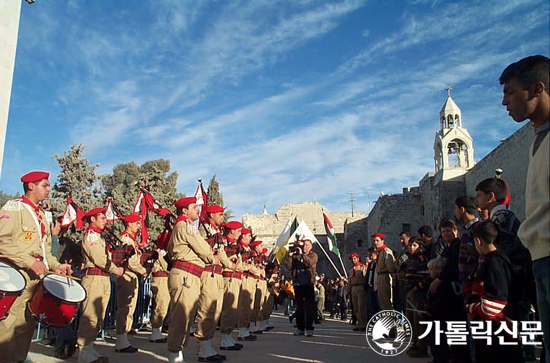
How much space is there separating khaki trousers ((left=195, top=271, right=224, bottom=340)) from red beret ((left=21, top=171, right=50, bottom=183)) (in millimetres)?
2487

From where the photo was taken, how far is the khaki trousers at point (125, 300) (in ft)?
22.3

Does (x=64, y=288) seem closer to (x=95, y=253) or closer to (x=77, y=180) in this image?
(x=95, y=253)

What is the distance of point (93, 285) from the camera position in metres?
5.70

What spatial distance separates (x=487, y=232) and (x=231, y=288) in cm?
536

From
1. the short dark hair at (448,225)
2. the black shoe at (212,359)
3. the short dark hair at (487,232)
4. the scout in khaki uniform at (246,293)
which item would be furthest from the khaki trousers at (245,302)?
the short dark hair at (487,232)

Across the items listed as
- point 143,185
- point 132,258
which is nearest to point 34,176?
point 132,258

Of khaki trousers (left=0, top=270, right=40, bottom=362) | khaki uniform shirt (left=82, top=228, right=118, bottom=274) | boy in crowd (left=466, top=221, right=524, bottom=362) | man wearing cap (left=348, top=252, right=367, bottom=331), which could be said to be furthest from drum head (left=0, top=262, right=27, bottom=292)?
man wearing cap (left=348, top=252, right=367, bottom=331)

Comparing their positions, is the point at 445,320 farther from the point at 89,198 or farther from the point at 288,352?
the point at 89,198

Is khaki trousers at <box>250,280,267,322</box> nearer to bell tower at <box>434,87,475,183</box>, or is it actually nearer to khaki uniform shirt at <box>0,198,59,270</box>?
khaki uniform shirt at <box>0,198,59,270</box>

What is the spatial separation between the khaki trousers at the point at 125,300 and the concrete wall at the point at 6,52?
4.83 meters

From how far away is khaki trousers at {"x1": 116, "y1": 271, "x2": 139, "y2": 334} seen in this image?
267 inches

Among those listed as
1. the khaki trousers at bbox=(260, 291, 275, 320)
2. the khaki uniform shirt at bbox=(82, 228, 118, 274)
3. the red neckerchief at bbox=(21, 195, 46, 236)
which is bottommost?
the khaki trousers at bbox=(260, 291, 275, 320)

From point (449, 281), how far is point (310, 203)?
48.8 m

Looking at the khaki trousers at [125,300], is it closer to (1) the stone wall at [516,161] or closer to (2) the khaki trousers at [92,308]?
(2) the khaki trousers at [92,308]
